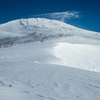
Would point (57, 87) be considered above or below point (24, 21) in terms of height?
below

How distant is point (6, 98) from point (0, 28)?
9118 cm

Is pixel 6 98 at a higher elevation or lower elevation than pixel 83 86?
lower

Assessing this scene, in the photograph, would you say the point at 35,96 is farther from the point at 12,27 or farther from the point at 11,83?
the point at 12,27

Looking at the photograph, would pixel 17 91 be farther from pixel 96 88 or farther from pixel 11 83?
pixel 96 88

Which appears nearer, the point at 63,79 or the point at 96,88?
the point at 96,88

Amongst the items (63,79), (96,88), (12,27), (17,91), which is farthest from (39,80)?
(12,27)

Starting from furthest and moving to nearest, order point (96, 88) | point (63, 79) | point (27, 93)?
point (63, 79) → point (96, 88) → point (27, 93)

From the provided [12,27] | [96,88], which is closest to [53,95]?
[96,88]

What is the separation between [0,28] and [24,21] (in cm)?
1321

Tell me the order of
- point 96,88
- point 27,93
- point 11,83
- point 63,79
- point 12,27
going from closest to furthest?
point 27,93 < point 96,88 < point 11,83 < point 63,79 < point 12,27

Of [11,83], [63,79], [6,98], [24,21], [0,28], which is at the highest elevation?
[24,21]

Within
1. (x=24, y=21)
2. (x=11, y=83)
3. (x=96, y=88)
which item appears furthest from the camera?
(x=24, y=21)

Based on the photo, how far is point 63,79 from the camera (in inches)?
265

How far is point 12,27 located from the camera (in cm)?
9088
